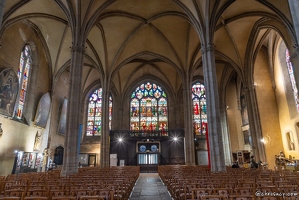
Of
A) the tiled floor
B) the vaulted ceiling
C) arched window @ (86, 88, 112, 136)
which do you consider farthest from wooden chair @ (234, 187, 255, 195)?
arched window @ (86, 88, 112, 136)

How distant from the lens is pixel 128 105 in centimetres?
2725

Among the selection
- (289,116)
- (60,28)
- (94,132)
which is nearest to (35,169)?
(94,132)

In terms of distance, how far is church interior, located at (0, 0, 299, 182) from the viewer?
1264 centimetres

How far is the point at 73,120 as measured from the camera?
10.7 m

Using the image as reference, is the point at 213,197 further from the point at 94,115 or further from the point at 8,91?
the point at 94,115

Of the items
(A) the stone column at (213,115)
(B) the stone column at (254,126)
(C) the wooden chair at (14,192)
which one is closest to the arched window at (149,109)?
(B) the stone column at (254,126)

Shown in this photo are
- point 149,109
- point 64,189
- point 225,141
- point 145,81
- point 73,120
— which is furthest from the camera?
point 145,81

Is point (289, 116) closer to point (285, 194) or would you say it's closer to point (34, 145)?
point (285, 194)

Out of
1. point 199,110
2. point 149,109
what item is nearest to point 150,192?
point 149,109

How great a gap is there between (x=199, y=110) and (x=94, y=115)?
47.6 ft

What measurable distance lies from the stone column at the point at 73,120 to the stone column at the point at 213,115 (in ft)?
24.2

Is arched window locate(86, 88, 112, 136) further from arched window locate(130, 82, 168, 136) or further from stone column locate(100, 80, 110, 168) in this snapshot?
stone column locate(100, 80, 110, 168)

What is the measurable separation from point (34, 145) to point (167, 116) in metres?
16.1

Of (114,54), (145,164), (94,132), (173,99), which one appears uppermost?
(114,54)
